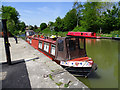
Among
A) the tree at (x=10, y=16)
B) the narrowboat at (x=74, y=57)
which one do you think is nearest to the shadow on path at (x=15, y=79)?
the narrowboat at (x=74, y=57)

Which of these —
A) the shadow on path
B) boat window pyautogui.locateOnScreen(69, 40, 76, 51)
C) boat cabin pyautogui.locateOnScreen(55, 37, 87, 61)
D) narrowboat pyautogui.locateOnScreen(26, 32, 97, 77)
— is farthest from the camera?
boat window pyautogui.locateOnScreen(69, 40, 76, 51)

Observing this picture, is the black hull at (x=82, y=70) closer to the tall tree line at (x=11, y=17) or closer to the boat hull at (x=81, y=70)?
the boat hull at (x=81, y=70)

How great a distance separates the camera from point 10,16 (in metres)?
33.3

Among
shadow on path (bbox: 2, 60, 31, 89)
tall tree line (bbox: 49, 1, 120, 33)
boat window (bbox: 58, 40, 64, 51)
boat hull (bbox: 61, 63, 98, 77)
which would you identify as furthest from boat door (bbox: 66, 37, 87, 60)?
tall tree line (bbox: 49, 1, 120, 33)

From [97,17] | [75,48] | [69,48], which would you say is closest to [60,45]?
[69,48]

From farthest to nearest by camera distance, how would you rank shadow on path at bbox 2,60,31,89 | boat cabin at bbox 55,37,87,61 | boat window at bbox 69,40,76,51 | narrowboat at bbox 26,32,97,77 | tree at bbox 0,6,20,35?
tree at bbox 0,6,20,35 < boat window at bbox 69,40,76,51 < boat cabin at bbox 55,37,87,61 < narrowboat at bbox 26,32,97,77 < shadow on path at bbox 2,60,31,89

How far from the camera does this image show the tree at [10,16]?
28125 mm

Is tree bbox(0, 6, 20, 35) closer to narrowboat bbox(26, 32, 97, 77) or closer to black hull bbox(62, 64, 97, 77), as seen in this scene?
narrowboat bbox(26, 32, 97, 77)

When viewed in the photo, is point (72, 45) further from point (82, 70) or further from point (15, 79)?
point (15, 79)

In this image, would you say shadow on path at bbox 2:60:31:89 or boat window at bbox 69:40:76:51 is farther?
boat window at bbox 69:40:76:51

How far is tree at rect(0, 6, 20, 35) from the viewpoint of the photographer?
28125 mm

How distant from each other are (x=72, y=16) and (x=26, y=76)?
44105mm

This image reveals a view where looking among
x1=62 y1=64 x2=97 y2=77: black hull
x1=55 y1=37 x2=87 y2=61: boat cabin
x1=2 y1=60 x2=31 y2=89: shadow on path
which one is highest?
x1=55 y1=37 x2=87 y2=61: boat cabin

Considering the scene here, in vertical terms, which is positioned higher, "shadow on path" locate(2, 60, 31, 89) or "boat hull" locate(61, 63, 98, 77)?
"shadow on path" locate(2, 60, 31, 89)
